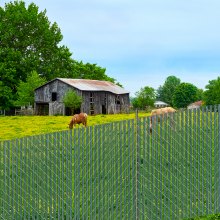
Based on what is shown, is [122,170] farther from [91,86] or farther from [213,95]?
[213,95]

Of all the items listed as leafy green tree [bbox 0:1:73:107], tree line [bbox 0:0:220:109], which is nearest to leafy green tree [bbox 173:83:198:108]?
tree line [bbox 0:0:220:109]

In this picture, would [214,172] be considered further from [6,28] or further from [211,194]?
[6,28]

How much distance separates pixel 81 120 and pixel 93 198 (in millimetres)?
21478

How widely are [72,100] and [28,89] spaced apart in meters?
9.06

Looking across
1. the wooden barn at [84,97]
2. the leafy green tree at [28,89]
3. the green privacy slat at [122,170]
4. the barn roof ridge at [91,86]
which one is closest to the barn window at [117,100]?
the wooden barn at [84,97]

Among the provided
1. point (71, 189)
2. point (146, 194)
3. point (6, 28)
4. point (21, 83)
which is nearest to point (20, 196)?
point (71, 189)

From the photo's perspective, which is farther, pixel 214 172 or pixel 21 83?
pixel 21 83

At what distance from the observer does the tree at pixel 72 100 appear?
2138 inches

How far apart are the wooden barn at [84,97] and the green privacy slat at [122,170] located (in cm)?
4409

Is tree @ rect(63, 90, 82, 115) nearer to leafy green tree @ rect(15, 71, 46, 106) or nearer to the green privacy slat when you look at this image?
leafy green tree @ rect(15, 71, 46, 106)

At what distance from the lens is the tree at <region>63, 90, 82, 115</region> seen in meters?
54.3

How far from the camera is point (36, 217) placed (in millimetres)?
11750

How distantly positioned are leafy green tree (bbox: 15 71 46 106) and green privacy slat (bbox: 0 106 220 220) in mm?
49790

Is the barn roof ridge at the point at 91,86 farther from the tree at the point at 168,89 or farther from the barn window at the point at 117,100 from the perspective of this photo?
the tree at the point at 168,89
